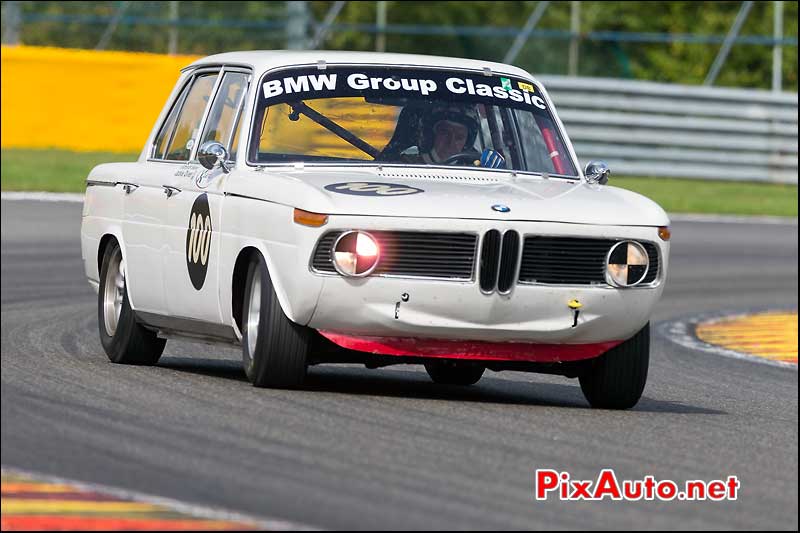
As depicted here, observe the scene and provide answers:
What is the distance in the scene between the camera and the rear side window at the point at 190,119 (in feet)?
29.9

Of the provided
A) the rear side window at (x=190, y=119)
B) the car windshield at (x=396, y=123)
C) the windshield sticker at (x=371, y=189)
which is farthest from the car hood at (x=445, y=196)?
the rear side window at (x=190, y=119)

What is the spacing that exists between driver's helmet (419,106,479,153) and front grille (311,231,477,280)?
3.94 ft

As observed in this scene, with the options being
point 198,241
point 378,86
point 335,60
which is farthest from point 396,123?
point 198,241

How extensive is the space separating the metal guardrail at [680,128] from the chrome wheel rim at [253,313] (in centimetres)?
1941

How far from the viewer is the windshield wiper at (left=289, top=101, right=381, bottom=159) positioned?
8.51m

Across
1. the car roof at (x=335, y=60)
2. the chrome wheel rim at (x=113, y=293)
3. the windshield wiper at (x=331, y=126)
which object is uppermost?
the car roof at (x=335, y=60)

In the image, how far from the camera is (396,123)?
858 centimetres

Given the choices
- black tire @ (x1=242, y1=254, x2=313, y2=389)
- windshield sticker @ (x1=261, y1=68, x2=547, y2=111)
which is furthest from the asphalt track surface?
windshield sticker @ (x1=261, y1=68, x2=547, y2=111)

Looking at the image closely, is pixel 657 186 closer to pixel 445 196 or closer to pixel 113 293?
pixel 113 293

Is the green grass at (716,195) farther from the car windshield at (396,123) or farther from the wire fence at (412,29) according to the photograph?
the car windshield at (396,123)

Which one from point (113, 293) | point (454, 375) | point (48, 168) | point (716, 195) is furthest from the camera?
point (716, 195)

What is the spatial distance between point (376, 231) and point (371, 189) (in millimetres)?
306

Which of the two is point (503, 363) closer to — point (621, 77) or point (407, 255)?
point (407, 255)

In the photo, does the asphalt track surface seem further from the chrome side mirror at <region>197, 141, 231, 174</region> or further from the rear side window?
the rear side window
